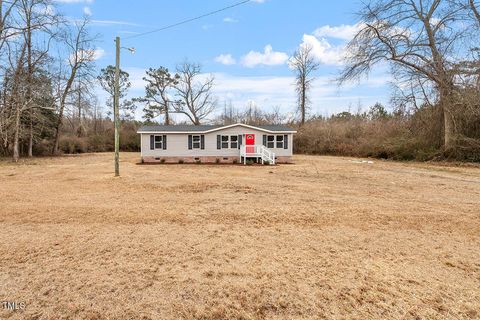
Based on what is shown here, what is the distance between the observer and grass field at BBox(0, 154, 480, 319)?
8.70 ft

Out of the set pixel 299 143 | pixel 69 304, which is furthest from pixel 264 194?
pixel 299 143

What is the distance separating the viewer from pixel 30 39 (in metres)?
22.8

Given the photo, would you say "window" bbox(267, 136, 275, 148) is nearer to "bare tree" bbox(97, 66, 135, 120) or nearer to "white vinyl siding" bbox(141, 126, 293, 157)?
"white vinyl siding" bbox(141, 126, 293, 157)

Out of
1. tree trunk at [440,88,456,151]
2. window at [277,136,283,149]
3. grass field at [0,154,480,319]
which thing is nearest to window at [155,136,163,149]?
window at [277,136,283,149]

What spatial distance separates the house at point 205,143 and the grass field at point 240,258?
12762mm

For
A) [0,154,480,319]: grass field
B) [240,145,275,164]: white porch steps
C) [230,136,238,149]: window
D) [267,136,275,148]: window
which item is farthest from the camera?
[267,136,275,148]: window

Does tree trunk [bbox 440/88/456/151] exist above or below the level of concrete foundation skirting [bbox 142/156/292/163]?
above

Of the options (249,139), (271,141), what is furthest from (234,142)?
(271,141)

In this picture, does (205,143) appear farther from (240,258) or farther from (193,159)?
(240,258)

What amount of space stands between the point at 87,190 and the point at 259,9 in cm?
964

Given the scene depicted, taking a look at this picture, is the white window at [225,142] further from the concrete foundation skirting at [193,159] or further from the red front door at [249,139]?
the red front door at [249,139]

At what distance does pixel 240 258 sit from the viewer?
147 inches

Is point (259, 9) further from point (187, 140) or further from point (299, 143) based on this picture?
point (299, 143)

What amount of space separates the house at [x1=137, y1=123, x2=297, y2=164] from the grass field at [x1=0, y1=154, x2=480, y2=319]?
1276 centimetres
